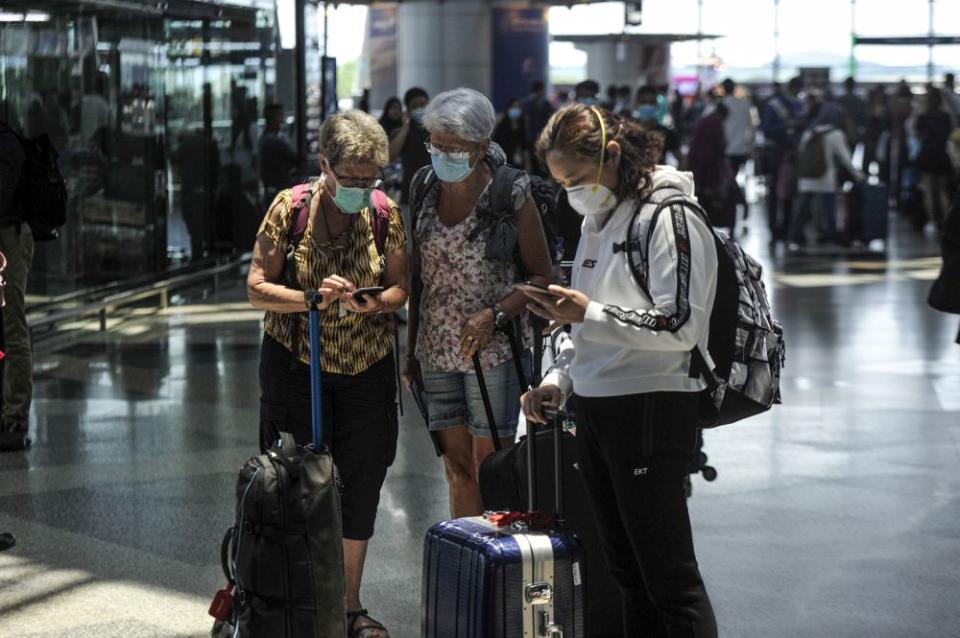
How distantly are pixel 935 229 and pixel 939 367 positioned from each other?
10.7m

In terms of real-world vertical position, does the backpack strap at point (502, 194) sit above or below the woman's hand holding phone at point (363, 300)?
above

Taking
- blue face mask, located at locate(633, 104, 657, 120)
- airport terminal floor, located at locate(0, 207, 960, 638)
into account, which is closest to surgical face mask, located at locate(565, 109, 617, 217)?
airport terminal floor, located at locate(0, 207, 960, 638)

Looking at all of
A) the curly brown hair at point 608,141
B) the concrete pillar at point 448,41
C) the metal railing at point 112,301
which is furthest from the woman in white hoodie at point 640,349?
the concrete pillar at point 448,41

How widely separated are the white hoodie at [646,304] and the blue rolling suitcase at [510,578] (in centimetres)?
30

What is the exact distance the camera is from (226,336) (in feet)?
36.2

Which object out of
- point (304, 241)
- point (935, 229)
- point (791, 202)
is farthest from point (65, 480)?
point (935, 229)

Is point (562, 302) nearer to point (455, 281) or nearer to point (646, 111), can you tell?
point (455, 281)

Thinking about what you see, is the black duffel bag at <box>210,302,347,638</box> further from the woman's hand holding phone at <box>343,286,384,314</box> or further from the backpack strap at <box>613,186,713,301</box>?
the backpack strap at <box>613,186,713,301</box>

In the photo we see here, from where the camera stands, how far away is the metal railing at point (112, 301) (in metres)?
10.7

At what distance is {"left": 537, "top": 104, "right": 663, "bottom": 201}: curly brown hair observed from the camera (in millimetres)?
3408

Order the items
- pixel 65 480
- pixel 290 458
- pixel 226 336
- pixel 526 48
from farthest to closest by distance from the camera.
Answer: pixel 526 48 → pixel 226 336 → pixel 65 480 → pixel 290 458

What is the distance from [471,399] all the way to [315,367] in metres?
0.63

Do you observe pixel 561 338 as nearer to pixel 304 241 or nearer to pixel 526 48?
pixel 304 241

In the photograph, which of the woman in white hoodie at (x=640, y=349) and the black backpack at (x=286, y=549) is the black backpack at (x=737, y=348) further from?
the black backpack at (x=286, y=549)
